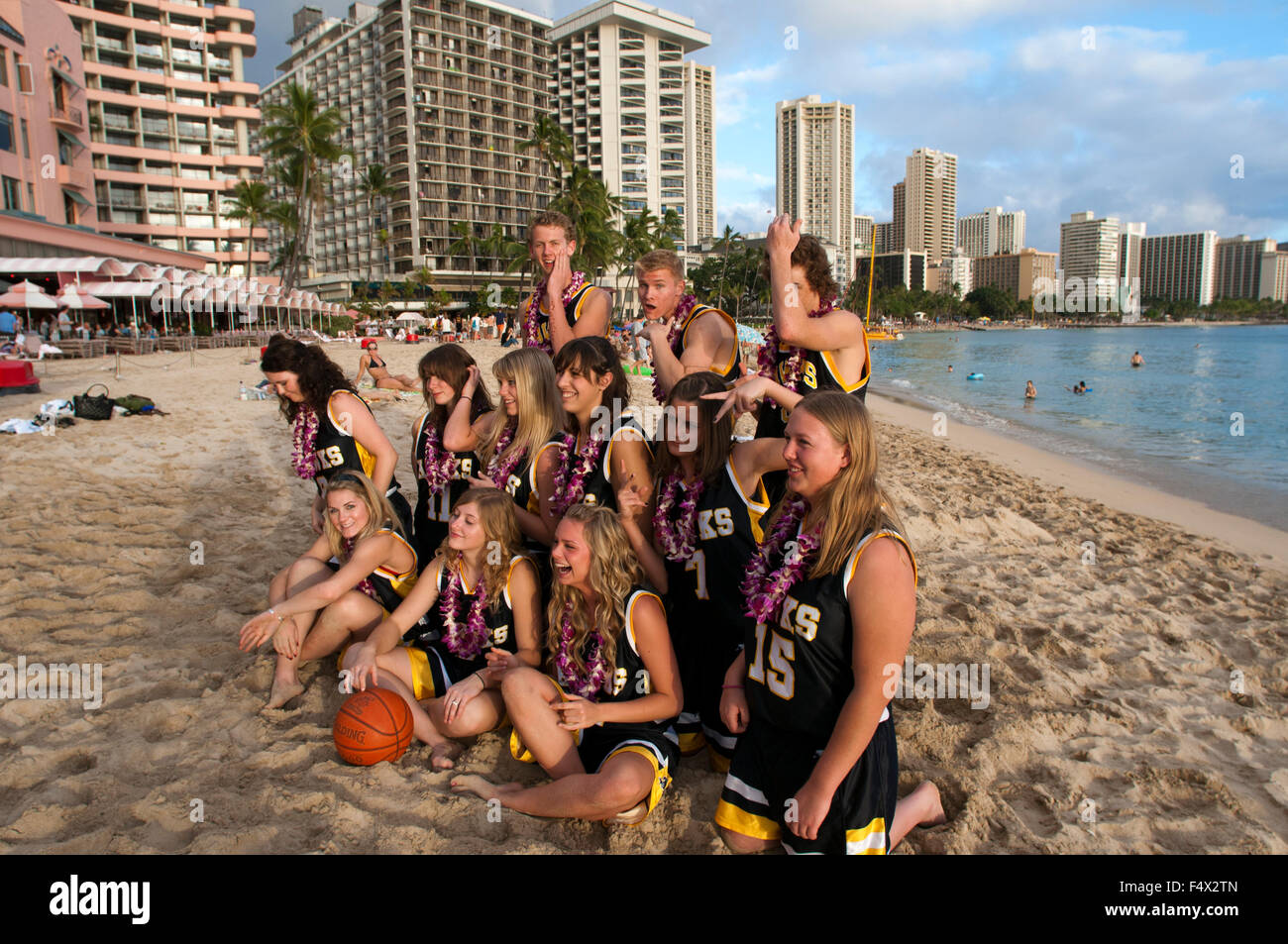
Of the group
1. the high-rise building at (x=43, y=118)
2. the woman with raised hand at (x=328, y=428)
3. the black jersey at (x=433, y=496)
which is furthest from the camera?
the high-rise building at (x=43, y=118)

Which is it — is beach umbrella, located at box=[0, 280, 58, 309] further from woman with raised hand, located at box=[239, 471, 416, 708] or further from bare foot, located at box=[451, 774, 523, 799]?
bare foot, located at box=[451, 774, 523, 799]

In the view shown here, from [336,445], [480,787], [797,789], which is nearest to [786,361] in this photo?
[797,789]

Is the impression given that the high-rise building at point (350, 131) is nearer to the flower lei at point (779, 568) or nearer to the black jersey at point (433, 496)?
the black jersey at point (433, 496)

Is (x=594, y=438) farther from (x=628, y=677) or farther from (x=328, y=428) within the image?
(x=328, y=428)

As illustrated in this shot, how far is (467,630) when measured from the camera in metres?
3.58

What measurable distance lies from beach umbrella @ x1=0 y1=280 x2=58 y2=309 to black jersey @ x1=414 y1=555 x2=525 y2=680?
85.2ft

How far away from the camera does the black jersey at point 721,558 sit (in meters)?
3.18

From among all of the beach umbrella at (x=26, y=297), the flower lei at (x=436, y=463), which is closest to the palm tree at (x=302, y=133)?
the beach umbrella at (x=26, y=297)

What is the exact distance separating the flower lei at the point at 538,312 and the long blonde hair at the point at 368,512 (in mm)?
1452

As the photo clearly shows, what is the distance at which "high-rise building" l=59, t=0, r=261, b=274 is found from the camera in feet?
190

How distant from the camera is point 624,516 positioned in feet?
10.9

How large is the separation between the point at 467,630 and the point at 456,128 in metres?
91.5
